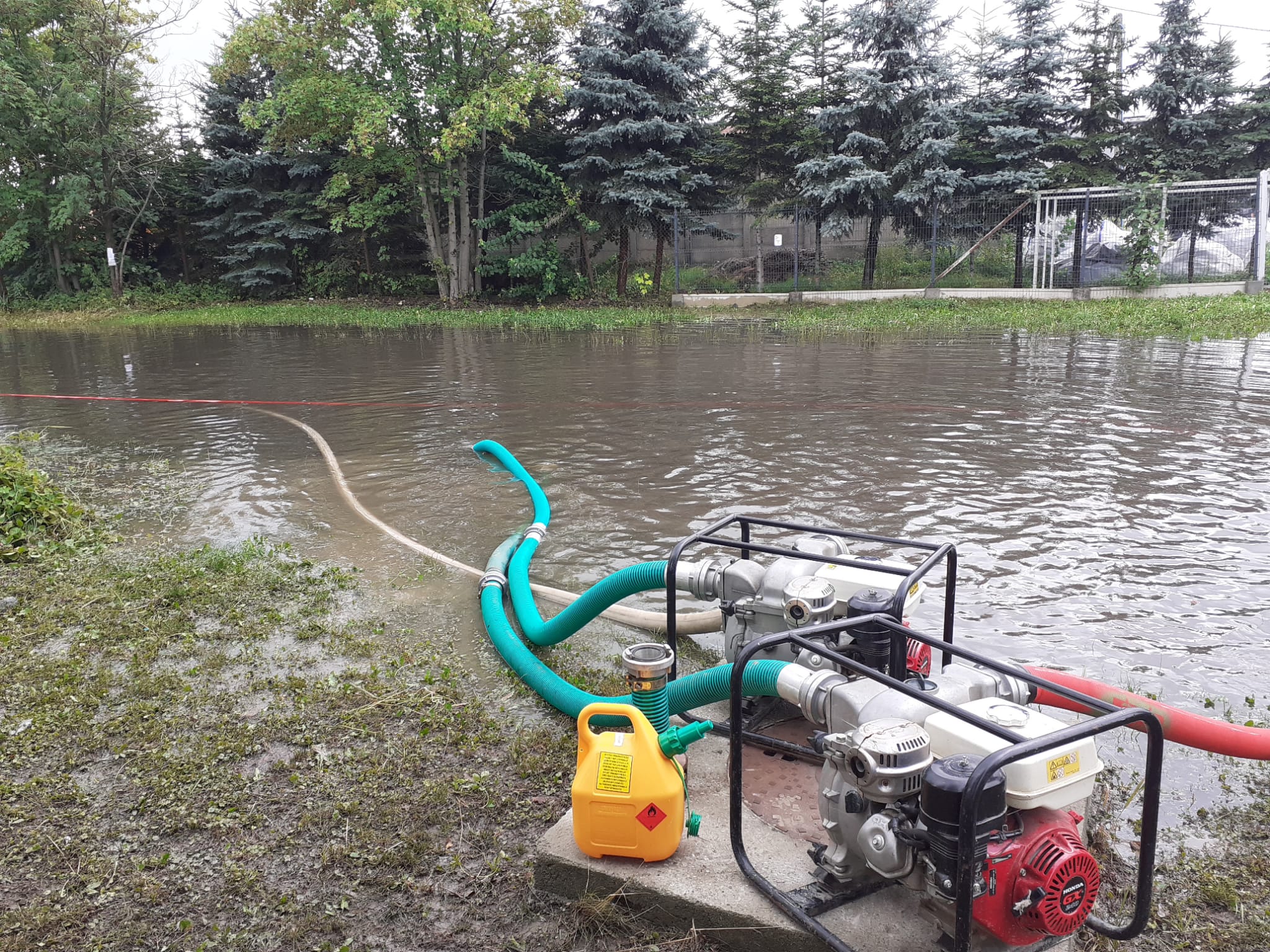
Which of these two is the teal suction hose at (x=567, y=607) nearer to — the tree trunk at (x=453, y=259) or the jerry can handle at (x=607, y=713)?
the jerry can handle at (x=607, y=713)

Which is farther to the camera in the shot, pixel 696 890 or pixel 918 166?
pixel 918 166

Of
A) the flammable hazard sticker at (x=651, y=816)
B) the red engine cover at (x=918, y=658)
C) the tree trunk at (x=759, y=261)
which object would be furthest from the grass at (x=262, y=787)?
the tree trunk at (x=759, y=261)

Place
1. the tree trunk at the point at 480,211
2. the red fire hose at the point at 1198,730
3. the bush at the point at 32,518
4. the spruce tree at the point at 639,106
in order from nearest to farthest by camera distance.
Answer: the red fire hose at the point at 1198,730 → the bush at the point at 32,518 → the spruce tree at the point at 639,106 → the tree trunk at the point at 480,211

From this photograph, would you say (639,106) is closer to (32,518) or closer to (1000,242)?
(1000,242)

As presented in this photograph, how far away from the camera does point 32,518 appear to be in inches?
220

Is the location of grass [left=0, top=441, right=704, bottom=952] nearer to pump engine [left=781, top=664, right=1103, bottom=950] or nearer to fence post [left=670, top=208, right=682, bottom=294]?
pump engine [left=781, top=664, right=1103, bottom=950]

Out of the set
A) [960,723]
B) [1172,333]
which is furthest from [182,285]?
[960,723]

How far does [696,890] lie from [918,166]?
22.2 metres

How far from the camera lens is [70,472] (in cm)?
749

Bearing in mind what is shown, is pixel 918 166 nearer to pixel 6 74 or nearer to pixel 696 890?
pixel 696 890

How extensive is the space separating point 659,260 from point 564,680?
22210 millimetres

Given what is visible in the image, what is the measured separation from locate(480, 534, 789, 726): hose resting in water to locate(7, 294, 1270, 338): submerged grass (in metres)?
13.5

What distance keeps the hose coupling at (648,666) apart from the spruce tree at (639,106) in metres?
21.1

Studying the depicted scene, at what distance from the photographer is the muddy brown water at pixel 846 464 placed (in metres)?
4.49
